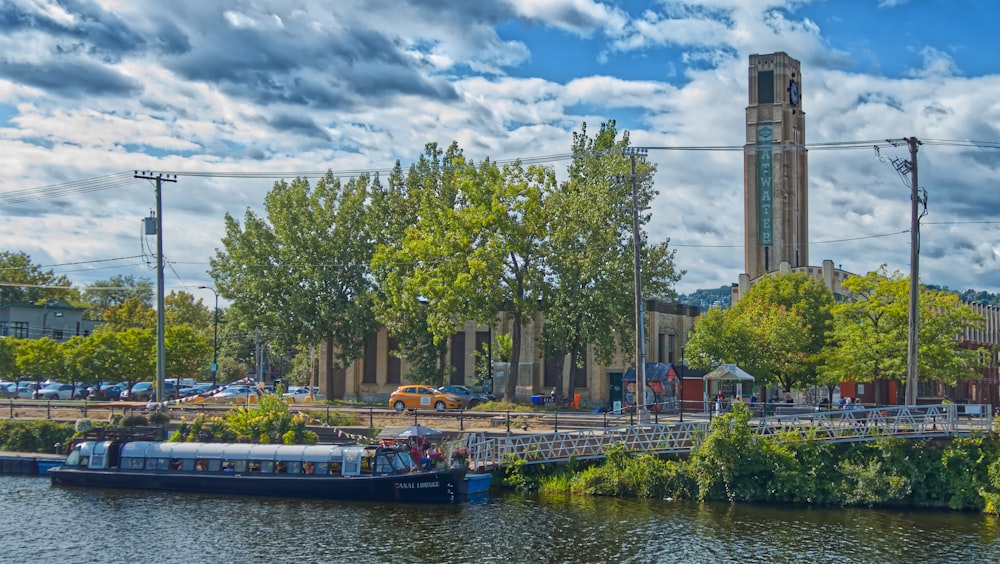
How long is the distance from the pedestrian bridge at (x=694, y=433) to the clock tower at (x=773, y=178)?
228 ft

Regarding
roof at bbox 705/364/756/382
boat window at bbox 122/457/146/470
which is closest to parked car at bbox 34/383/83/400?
boat window at bbox 122/457/146/470

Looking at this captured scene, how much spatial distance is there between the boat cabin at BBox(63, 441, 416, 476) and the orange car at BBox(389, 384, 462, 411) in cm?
1688

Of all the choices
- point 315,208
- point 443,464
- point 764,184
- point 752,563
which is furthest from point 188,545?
point 764,184

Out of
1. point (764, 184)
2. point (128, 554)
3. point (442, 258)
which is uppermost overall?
point (764, 184)

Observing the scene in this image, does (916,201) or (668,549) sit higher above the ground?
(916,201)

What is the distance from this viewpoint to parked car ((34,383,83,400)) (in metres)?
82.4

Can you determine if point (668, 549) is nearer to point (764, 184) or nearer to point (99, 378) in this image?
point (99, 378)

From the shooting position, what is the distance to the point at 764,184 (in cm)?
11319

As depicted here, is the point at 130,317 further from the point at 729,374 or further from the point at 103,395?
the point at 729,374

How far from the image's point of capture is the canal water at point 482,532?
30938 mm

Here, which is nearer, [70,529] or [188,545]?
[188,545]

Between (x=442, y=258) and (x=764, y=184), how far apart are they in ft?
204

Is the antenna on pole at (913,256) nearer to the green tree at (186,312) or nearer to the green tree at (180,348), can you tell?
the green tree at (180,348)

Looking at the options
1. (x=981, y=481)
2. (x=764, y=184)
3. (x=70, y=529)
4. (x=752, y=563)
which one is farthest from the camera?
(x=764, y=184)
